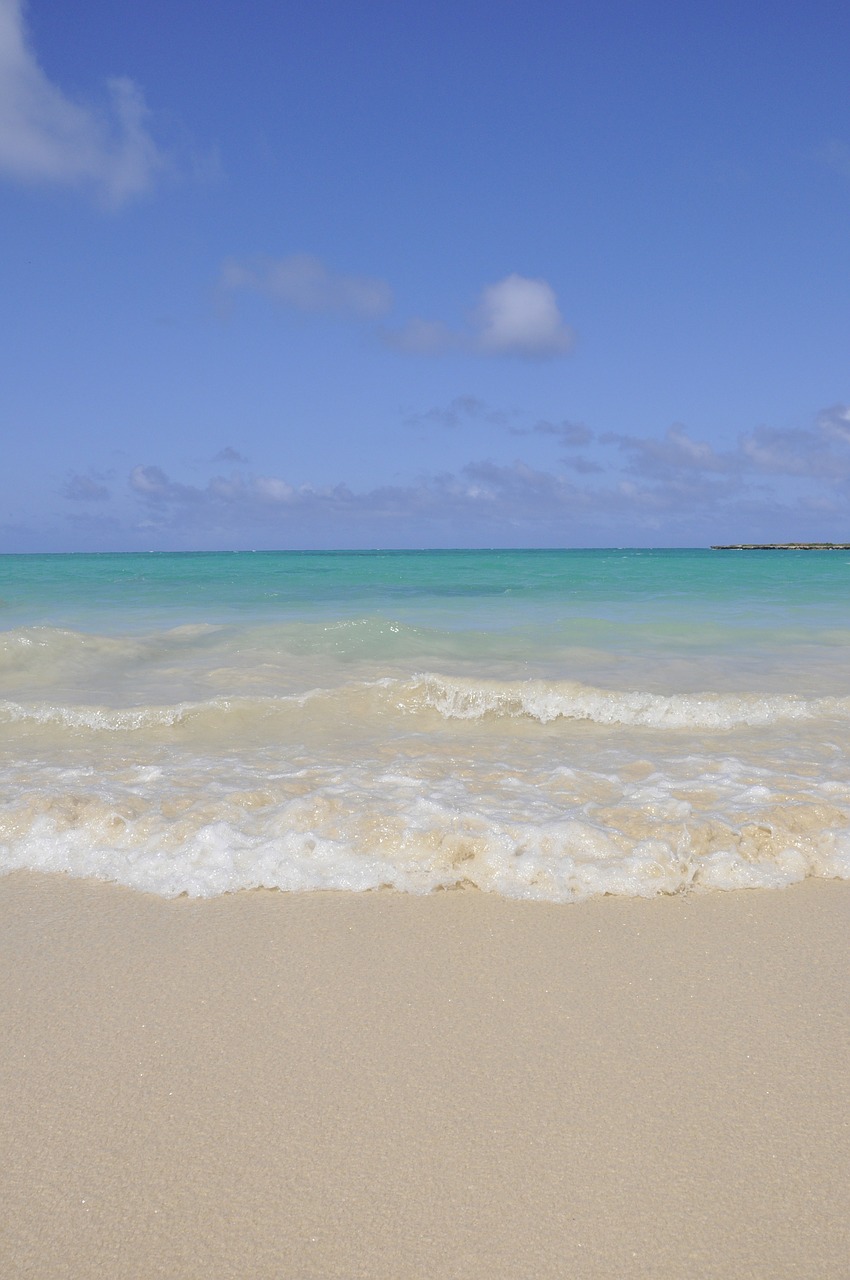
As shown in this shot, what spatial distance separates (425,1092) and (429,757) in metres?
3.06

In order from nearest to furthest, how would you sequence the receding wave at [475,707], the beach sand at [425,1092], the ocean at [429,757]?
the beach sand at [425,1092] → the ocean at [429,757] → the receding wave at [475,707]

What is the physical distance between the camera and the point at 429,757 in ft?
17.0

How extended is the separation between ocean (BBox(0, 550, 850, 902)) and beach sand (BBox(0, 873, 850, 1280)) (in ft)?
1.21

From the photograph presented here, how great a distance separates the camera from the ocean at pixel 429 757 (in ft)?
11.8

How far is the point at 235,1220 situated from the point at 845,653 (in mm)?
9114

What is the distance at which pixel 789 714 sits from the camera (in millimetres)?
6164

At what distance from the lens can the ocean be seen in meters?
3.59

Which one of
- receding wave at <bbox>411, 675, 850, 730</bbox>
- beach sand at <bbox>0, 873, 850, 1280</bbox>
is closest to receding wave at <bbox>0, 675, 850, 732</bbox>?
receding wave at <bbox>411, 675, 850, 730</bbox>

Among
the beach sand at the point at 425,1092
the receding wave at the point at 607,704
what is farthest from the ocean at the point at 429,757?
the beach sand at the point at 425,1092

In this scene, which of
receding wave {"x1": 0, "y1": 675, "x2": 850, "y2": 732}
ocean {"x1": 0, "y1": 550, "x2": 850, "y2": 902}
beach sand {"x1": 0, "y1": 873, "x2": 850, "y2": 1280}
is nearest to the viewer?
beach sand {"x1": 0, "y1": 873, "x2": 850, "y2": 1280}

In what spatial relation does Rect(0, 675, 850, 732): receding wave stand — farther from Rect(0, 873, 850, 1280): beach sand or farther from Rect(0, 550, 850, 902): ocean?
Rect(0, 873, 850, 1280): beach sand

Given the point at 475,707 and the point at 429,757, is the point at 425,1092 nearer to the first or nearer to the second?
the point at 429,757

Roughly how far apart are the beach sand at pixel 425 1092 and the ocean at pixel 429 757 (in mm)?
370

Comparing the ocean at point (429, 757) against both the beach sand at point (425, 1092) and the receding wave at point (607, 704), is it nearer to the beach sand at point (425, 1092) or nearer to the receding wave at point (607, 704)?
the receding wave at point (607, 704)
